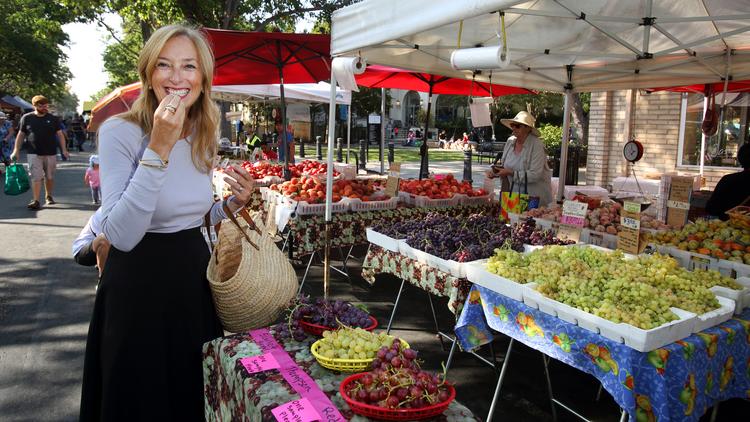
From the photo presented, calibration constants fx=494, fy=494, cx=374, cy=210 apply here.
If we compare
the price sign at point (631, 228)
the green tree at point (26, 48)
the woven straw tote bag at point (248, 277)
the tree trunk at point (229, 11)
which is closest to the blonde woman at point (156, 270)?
the woven straw tote bag at point (248, 277)

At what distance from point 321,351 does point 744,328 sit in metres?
2.24

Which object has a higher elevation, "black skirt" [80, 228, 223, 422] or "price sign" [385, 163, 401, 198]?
"price sign" [385, 163, 401, 198]

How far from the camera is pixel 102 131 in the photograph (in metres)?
1.79

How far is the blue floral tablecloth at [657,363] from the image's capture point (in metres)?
2.21

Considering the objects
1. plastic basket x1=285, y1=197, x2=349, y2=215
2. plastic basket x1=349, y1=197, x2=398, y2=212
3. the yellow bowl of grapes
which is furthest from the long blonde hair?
plastic basket x1=349, y1=197, x2=398, y2=212

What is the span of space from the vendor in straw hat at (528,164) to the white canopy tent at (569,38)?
656 mm

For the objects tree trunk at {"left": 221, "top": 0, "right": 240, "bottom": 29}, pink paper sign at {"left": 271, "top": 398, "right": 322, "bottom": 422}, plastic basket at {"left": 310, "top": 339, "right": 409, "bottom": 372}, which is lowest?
pink paper sign at {"left": 271, "top": 398, "right": 322, "bottom": 422}

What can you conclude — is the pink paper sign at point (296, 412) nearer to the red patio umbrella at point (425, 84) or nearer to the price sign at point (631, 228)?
the price sign at point (631, 228)

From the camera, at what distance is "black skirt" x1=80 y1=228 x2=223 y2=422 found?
185 cm

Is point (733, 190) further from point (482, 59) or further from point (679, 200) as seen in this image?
point (482, 59)

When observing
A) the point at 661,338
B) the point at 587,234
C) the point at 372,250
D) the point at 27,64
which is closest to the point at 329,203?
the point at 372,250

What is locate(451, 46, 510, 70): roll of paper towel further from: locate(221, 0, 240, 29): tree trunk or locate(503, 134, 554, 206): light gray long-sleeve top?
locate(221, 0, 240, 29): tree trunk

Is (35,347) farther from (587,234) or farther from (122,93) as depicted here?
(122,93)

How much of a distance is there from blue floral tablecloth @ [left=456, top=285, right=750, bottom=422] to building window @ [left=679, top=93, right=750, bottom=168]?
9.49 m
